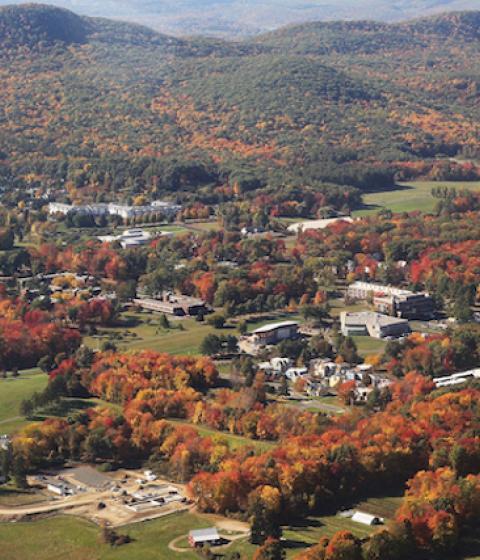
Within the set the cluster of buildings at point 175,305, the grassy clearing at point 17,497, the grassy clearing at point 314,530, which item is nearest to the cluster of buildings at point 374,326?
the cluster of buildings at point 175,305

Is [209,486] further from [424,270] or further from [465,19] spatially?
[465,19]

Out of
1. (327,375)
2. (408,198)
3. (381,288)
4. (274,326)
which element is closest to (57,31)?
(408,198)

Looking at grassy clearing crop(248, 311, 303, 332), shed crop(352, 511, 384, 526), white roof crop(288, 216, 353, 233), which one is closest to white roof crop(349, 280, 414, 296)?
grassy clearing crop(248, 311, 303, 332)

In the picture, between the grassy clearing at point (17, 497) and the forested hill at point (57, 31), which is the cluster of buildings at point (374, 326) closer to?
the grassy clearing at point (17, 497)

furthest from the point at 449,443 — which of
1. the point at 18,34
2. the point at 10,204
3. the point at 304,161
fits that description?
the point at 18,34

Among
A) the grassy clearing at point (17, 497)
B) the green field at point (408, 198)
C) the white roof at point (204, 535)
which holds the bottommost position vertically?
the green field at point (408, 198)

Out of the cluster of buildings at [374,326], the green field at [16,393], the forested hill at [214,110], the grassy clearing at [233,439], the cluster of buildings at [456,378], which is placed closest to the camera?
the grassy clearing at [233,439]
